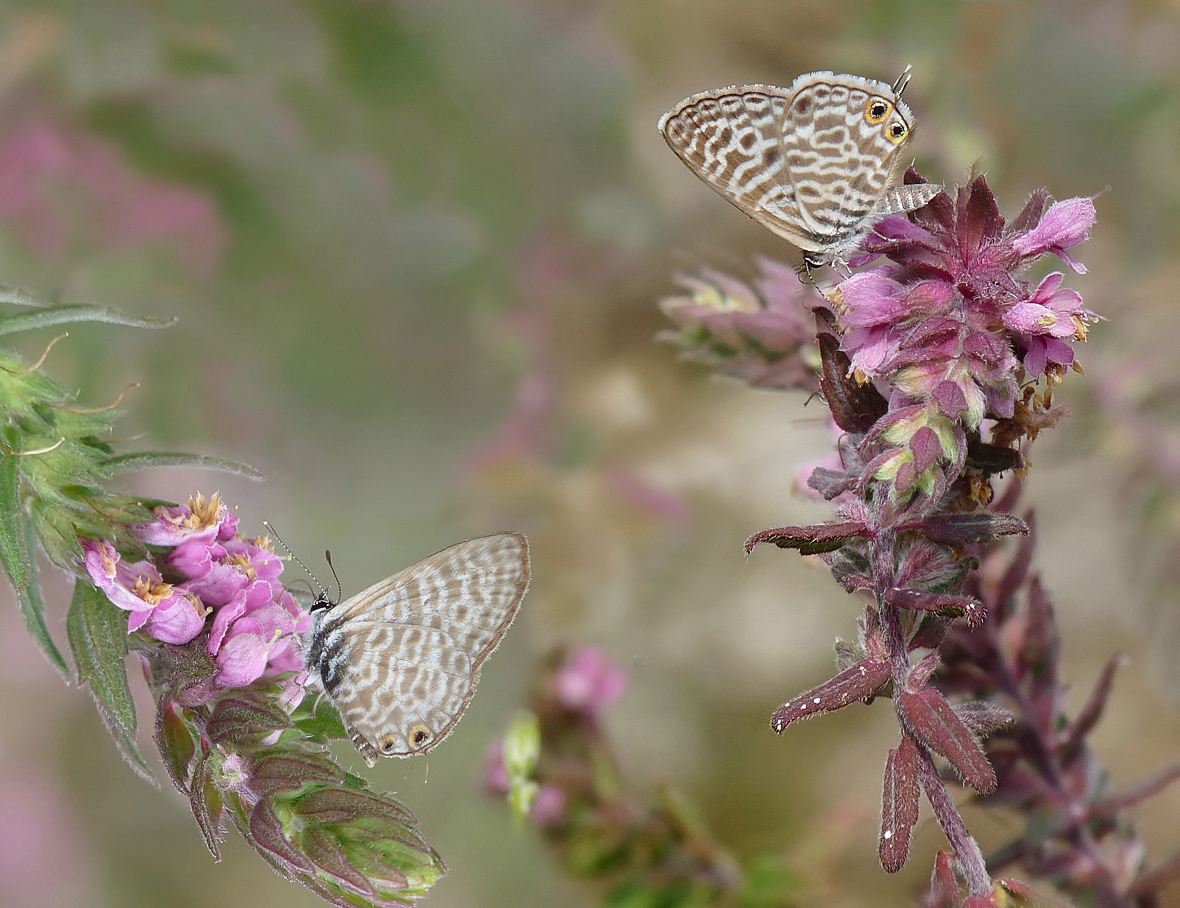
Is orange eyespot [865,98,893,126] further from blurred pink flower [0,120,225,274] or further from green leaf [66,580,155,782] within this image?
blurred pink flower [0,120,225,274]

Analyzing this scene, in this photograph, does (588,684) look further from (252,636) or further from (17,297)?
(17,297)

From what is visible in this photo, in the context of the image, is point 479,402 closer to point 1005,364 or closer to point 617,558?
point 617,558

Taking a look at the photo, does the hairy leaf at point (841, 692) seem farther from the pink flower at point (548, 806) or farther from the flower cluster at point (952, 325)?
the pink flower at point (548, 806)

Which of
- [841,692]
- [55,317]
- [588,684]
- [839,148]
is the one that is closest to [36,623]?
[55,317]

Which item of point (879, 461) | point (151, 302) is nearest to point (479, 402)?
point (151, 302)

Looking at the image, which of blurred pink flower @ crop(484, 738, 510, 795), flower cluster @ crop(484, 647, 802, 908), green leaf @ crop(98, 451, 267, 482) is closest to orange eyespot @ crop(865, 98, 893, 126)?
green leaf @ crop(98, 451, 267, 482)

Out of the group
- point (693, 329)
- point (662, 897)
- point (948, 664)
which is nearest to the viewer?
point (948, 664)
